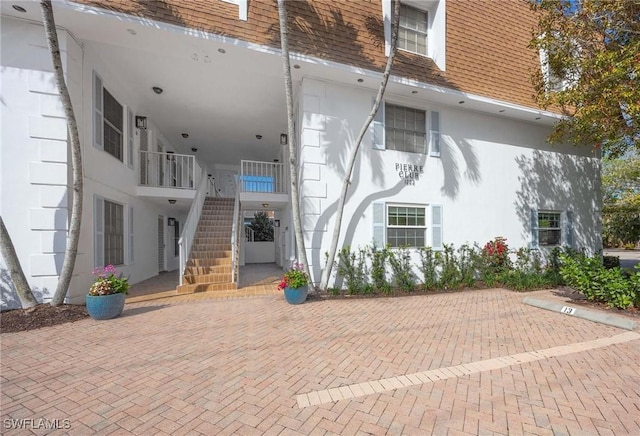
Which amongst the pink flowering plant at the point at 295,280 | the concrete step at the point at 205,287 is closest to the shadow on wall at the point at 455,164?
the pink flowering plant at the point at 295,280

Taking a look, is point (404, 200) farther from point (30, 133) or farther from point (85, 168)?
point (30, 133)

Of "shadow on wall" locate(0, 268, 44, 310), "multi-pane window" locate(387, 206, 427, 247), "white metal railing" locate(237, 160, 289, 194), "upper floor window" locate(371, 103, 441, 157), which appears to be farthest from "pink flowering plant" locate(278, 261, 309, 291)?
"shadow on wall" locate(0, 268, 44, 310)

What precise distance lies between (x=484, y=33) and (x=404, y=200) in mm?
6294

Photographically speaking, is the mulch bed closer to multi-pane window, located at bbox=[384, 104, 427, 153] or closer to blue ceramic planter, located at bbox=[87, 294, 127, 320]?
blue ceramic planter, located at bbox=[87, 294, 127, 320]

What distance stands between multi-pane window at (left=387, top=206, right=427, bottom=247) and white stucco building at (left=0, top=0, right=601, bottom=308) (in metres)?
0.04

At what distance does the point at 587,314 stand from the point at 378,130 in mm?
6071

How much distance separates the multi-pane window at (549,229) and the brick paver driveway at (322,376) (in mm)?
6137

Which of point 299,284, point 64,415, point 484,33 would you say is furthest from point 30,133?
point 484,33

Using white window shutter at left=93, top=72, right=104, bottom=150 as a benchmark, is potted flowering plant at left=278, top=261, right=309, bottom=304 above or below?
below

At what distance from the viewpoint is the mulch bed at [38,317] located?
4.65m

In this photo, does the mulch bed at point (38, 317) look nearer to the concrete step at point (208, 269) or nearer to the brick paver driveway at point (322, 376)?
the brick paver driveway at point (322, 376)

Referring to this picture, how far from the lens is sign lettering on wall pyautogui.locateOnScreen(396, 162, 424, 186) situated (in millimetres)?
8148

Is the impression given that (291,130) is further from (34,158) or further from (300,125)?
(34,158)

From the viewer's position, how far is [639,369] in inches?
134
